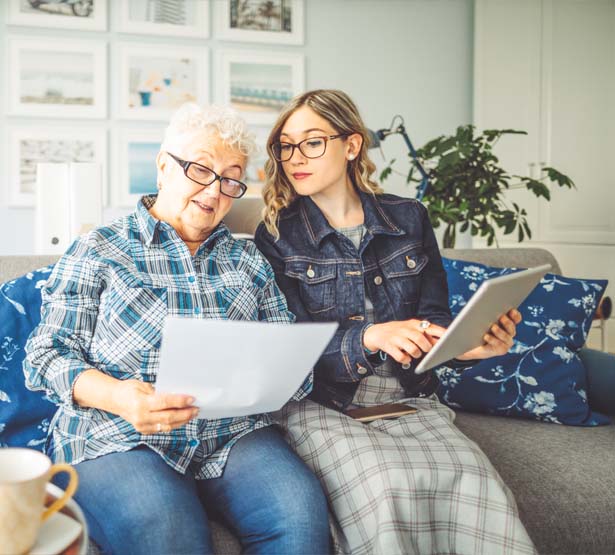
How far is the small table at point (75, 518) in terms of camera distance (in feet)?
2.20

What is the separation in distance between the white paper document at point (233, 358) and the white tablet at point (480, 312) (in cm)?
28

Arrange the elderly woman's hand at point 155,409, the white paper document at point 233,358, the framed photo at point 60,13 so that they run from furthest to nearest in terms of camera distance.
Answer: the framed photo at point 60,13 → the elderly woman's hand at point 155,409 → the white paper document at point 233,358

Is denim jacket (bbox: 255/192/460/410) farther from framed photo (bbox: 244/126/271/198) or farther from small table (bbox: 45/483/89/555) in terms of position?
framed photo (bbox: 244/126/271/198)

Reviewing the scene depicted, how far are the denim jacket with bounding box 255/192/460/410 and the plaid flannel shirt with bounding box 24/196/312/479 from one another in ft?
0.60

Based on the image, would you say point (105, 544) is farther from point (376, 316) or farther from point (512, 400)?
point (512, 400)

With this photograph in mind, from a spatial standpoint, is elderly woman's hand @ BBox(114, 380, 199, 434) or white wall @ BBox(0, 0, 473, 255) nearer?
elderly woman's hand @ BBox(114, 380, 199, 434)

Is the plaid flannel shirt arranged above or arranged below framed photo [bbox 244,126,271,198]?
below

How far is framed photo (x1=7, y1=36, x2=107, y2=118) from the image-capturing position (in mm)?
3529

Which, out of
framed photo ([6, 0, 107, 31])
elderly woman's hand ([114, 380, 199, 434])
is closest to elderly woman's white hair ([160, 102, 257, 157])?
elderly woman's hand ([114, 380, 199, 434])

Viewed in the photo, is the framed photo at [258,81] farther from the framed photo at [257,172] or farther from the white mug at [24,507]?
the white mug at [24,507]

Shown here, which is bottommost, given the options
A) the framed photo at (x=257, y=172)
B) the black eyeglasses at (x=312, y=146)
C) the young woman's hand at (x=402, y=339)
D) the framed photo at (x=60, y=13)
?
the young woman's hand at (x=402, y=339)

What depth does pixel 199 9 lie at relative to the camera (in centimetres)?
368

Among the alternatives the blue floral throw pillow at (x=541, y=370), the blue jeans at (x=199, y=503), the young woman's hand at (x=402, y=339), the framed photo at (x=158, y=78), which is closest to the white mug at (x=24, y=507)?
the blue jeans at (x=199, y=503)

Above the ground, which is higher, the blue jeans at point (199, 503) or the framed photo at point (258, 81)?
the framed photo at point (258, 81)
